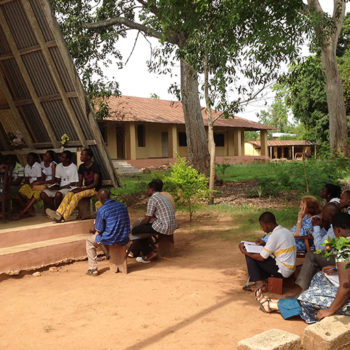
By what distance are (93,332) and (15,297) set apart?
1662mm

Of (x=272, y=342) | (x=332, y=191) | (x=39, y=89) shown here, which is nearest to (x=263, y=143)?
(x=39, y=89)

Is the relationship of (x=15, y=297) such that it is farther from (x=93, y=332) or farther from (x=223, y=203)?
(x=223, y=203)

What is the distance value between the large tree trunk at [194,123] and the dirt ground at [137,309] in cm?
753

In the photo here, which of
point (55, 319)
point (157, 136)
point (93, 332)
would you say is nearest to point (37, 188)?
point (55, 319)

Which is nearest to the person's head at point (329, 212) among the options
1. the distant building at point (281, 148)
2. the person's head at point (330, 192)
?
the person's head at point (330, 192)

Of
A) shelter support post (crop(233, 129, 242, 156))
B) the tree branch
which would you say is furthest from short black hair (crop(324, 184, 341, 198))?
shelter support post (crop(233, 129, 242, 156))

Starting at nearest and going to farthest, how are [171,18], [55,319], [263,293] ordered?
[55,319]
[263,293]
[171,18]

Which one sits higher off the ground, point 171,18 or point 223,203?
point 171,18

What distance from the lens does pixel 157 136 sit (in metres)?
27.1

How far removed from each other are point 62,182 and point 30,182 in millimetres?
913

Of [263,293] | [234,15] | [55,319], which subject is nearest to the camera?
[55,319]

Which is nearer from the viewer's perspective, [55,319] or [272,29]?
[55,319]

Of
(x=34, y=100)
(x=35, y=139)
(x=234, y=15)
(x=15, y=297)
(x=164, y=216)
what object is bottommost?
(x=15, y=297)

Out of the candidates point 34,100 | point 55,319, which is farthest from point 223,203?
point 55,319
